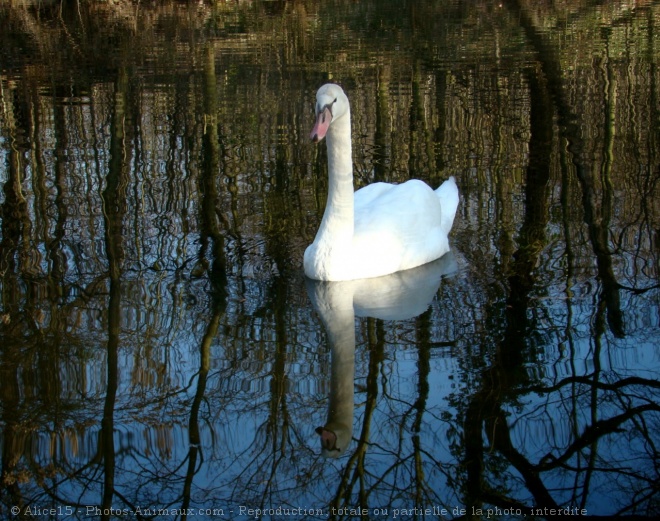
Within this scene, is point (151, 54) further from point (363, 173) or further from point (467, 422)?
point (467, 422)

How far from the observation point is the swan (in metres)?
7.43

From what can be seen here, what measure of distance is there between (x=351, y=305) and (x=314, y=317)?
0.36 m

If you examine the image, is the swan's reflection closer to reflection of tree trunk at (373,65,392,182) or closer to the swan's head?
the swan's head

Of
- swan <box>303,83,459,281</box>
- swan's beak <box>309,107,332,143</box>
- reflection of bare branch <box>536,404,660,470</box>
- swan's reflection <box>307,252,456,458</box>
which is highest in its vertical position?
swan's beak <box>309,107,332,143</box>

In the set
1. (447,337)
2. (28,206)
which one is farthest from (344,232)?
(28,206)

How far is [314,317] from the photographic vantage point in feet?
22.6

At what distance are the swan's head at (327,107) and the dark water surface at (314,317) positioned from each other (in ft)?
4.46

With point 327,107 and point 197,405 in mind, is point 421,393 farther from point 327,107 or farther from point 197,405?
point 327,107

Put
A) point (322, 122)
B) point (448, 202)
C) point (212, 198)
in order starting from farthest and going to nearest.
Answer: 1. point (212, 198)
2. point (448, 202)
3. point (322, 122)

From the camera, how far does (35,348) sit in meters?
6.49

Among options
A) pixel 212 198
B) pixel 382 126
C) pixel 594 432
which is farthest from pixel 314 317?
pixel 382 126

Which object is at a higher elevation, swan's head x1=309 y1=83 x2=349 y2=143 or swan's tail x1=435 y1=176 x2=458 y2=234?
swan's head x1=309 y1=83 x2=349 y2=143

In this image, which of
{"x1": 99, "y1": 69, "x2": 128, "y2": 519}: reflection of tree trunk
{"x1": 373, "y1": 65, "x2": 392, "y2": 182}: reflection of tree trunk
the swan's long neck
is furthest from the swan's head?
{"x1": 373, "y1": 65, "x2": 392, "y2": 182}: reflection of tree trunk

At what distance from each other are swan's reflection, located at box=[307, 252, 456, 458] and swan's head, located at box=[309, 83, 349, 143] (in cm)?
131
